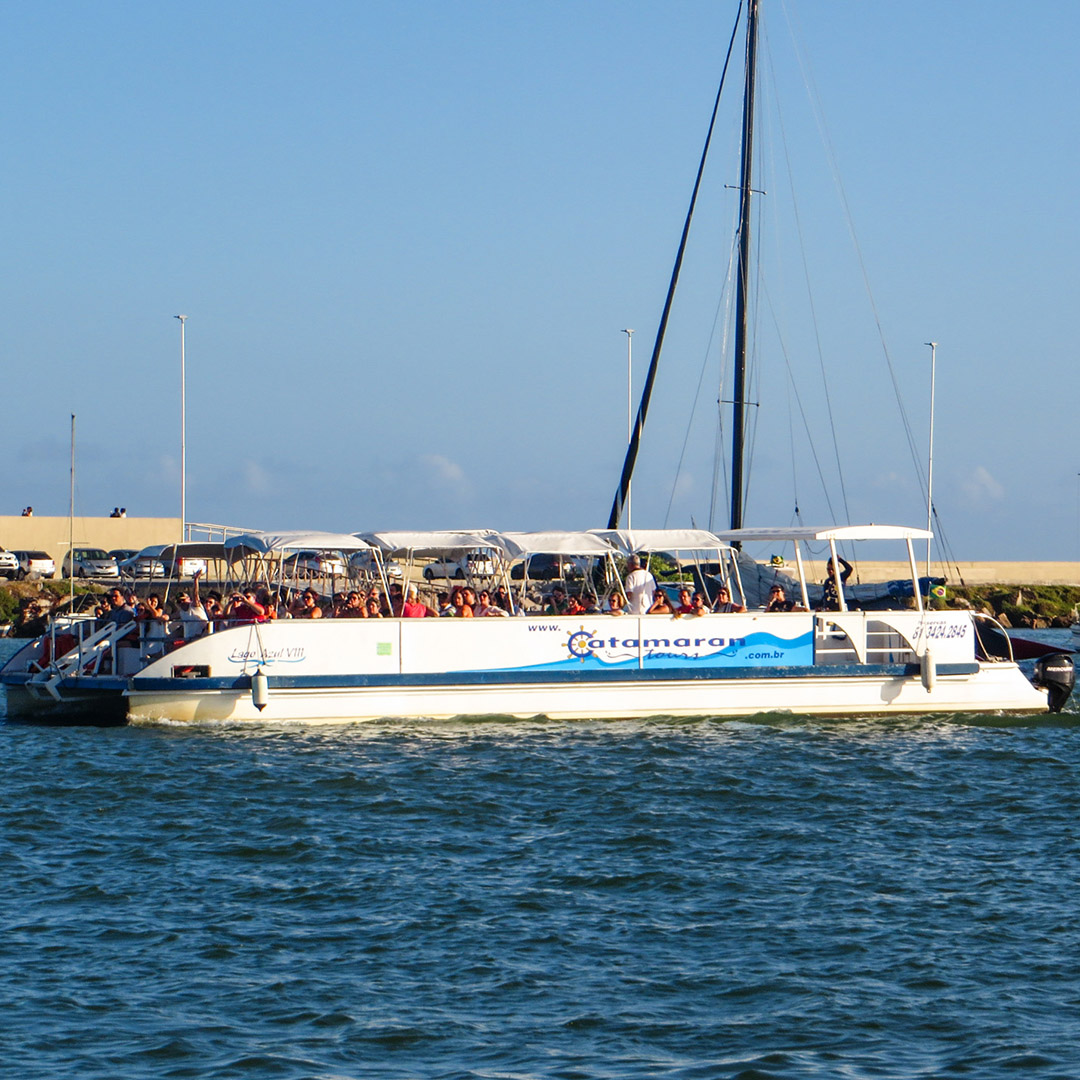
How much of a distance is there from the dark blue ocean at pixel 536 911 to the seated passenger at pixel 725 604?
317 centimetres

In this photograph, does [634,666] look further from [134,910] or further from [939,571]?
[939,571]

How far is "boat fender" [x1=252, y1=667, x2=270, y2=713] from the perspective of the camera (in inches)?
833

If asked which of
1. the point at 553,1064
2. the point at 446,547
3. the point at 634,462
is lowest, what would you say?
the point at 553,1064

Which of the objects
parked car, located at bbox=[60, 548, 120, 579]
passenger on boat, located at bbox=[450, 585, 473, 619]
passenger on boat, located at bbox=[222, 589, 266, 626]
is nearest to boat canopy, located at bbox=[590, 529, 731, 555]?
passenger on boat, located at bbox=[450, 585, 473, 619]

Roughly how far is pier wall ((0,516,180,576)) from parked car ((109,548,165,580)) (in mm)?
→ 9593

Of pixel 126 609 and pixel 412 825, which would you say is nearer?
pixel 412 825

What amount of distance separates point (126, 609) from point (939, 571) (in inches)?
1944

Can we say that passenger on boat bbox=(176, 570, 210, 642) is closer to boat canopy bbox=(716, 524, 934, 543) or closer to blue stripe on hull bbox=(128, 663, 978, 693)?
blue stripe on hull bbox=(128, 663, 978, 693)

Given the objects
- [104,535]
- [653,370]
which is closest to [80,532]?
[104,535]

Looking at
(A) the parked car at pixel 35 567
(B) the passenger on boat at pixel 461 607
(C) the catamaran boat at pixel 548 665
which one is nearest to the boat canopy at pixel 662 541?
(C) the catamaran boat at pixel 548 665

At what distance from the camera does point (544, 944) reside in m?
11.2

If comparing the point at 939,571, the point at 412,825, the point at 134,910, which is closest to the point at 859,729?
the point at 412,825

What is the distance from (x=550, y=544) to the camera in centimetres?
2322

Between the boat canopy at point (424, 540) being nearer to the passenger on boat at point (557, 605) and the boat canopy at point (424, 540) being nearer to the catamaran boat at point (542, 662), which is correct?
the catamaran boat at point (542, 662)
